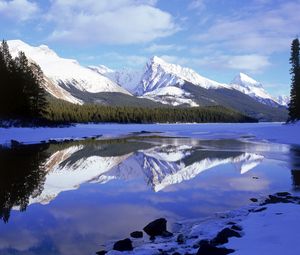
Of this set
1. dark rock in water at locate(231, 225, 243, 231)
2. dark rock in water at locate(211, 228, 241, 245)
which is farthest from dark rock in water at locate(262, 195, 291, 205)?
dark rock in water at locate(211, 228, 241, 245)

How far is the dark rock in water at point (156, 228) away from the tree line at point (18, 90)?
195ft

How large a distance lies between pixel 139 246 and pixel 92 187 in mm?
11395

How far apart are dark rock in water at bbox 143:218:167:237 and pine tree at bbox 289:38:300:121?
72.1 meters

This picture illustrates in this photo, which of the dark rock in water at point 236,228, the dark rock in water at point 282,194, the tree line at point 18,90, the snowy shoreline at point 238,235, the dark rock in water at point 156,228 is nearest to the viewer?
the snowy shoreline at point 238,235

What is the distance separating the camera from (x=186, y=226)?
15.9m

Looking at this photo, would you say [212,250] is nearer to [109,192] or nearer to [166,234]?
[166,234]

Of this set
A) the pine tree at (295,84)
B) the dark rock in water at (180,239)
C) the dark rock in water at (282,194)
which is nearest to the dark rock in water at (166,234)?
the dark rock in water at (180,239)

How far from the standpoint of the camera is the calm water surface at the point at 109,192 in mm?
15016

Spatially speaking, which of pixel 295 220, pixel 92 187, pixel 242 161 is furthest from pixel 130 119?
pixel 295 220

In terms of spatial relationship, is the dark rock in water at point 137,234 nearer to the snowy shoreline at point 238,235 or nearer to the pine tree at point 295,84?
the snowy shoreline at point 238,235

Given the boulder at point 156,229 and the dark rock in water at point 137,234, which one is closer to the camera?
the dark rock in water at point 137,234

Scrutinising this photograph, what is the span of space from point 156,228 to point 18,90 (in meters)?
69.6

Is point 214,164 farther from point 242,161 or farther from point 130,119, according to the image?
point 130,119

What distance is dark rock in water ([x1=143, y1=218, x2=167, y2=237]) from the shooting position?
14867 mm
